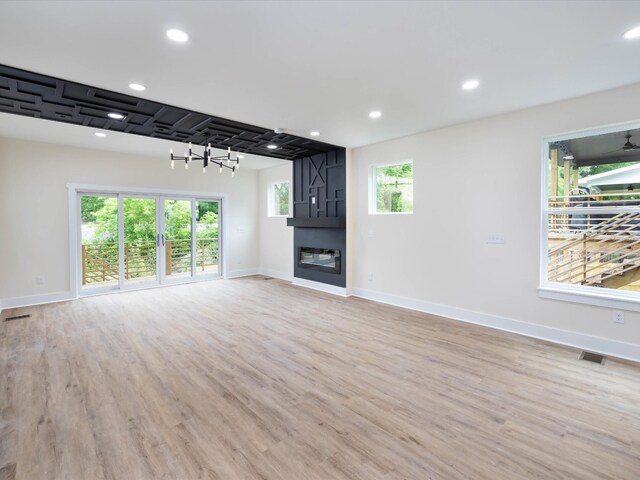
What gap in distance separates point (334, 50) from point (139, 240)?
590 cm

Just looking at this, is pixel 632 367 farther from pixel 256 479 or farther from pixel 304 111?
pixel 304 111

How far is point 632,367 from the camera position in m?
3.01

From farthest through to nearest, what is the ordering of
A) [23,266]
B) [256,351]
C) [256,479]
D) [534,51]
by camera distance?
[23,266] → [256,351] → [534,51] → [256,479]

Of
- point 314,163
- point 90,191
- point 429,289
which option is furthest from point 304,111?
point 90,191

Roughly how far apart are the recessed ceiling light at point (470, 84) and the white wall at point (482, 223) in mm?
1109

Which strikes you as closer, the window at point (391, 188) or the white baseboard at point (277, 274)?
the window at point (391, 188)

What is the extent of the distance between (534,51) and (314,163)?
442 cm

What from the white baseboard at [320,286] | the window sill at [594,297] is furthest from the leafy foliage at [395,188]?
the window sill at [594,297]

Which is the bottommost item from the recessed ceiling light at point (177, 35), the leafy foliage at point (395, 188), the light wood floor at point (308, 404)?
the light wood floor at point (308, 404)

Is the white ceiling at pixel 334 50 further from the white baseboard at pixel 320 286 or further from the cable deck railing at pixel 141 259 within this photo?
the cable deck railing at pixel 141 259

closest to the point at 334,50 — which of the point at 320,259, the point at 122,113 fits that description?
the point at 122,113

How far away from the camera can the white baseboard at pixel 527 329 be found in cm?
325

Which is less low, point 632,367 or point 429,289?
point 429,289

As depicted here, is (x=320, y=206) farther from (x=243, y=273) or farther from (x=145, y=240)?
(x=145, y=240)
